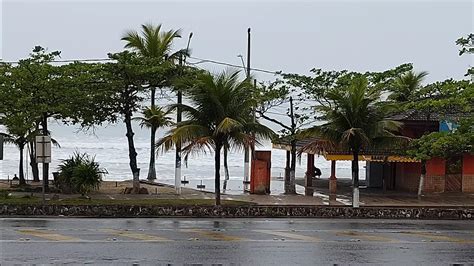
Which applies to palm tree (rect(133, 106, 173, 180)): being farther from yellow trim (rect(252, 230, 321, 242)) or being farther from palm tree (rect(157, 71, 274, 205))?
yellow trim (rect(252, 230, 321, 242))

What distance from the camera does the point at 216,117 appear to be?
27.6m

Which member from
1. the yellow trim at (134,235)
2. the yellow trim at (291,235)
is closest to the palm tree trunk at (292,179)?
the yellow trim at (291,235)

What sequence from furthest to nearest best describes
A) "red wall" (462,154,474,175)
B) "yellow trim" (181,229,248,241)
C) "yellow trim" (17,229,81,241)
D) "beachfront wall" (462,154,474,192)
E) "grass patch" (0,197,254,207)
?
"beachfront wall" (462,154,474,192) < "red wall" (462,154,474,175) < "grass patch" (0,197,254,207) < "yellow trim" (181,229,248,241) < "yellow trim" (17,229,81,241)

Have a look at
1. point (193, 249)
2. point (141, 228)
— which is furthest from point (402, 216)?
point (193, 249)

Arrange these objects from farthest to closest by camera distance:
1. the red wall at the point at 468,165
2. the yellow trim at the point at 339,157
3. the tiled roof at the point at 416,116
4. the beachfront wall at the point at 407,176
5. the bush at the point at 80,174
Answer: the beachfront wall at the point at 407,176 → the red wall at the point at 468,165 → the tiled roof at the point at 416,116 → the yellow trim at the point at 339,157 → the bush at the point at 80,174

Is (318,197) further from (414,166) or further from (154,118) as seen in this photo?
(154,118)

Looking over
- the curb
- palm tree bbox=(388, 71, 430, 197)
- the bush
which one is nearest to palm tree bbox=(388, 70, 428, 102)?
palm tree bbox=(388, 71, 430, 197)

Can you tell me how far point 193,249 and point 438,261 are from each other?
5102mm

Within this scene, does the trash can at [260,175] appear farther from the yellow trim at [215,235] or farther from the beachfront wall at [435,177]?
the yellow trim at [215,235]

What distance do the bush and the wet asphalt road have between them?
534 cm

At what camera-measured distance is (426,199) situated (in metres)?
34.2

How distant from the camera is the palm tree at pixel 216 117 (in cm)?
2739

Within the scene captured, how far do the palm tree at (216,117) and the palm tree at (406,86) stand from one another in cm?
1219

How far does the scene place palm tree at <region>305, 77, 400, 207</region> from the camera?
29109 mm
